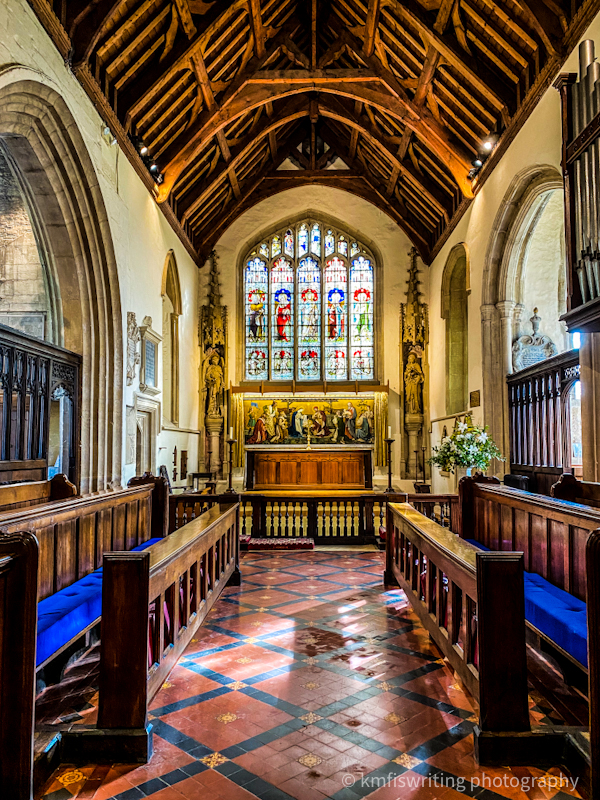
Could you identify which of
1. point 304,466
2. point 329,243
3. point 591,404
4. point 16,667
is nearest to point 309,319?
point 329,243

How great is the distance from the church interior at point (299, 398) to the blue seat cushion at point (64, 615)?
0.02 metres

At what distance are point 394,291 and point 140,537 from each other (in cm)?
940

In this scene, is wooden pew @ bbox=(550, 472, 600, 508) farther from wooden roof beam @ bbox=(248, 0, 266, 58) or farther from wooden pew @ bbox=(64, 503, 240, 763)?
wooden roof beam @ bbox=(248, 0, 266, 58)

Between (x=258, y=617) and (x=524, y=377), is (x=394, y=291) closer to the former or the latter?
(x=524, y=377)

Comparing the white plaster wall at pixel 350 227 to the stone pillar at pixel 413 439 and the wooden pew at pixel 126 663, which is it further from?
the wooden pew at pixel 126 663

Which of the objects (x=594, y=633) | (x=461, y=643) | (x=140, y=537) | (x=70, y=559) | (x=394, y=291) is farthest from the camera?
(x=394, y=291)

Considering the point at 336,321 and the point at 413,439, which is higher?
the point at 336,321

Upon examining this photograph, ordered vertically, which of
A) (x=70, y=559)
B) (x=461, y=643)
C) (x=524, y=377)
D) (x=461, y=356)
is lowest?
(x=461, y=643)

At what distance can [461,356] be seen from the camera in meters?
10.9

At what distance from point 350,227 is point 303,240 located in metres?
1.11

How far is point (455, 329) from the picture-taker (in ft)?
35.9

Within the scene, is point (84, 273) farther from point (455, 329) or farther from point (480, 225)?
point (455, 329)

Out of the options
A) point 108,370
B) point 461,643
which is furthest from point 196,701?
point 108,370

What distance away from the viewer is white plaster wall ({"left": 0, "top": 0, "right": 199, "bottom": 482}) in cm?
494
